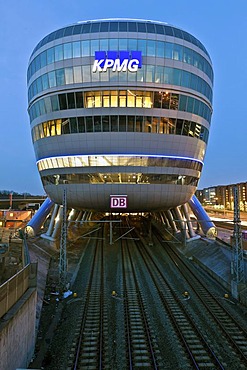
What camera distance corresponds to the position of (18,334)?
12922 mm

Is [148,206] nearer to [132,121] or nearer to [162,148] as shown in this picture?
[162,148]

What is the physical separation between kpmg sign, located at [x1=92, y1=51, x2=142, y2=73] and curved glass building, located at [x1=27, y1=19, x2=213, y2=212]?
0.12 metres

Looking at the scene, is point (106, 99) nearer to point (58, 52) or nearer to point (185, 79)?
point (58, 52)

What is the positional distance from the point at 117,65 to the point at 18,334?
33.3m

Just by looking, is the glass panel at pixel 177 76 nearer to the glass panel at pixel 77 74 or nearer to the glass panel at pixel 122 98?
the glass panel at pixel 122 98

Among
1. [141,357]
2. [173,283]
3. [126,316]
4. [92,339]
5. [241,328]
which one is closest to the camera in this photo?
[141,357]

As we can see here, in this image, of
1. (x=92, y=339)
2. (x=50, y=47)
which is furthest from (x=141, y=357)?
(x=50, y=47)

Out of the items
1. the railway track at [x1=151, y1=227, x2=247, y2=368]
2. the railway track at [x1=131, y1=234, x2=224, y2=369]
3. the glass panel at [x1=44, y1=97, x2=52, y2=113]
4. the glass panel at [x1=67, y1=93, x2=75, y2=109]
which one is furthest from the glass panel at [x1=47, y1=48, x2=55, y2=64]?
the railway track at [x1=151, y1=227, x2=247, y2=368]

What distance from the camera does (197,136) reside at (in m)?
43.0

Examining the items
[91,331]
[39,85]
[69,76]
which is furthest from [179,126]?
[91,331]

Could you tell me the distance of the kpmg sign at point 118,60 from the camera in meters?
36.0

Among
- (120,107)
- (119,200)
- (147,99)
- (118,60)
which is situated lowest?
(119,200)

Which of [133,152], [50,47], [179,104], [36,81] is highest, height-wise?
[50,47]

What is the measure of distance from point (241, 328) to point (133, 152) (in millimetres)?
25116
